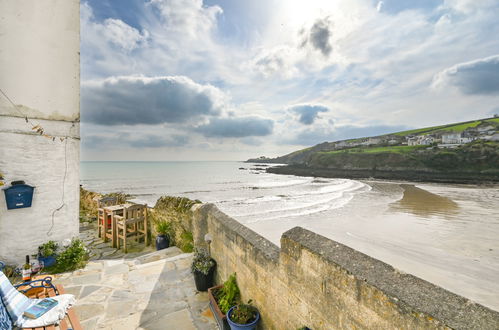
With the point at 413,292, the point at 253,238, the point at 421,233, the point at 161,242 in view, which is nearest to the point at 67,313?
the point at 253,238

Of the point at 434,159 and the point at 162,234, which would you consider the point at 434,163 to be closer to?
the point at 434,159

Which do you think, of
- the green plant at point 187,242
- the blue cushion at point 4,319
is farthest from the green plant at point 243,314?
the green plant at point 187,242

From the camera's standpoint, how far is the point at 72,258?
5.70 m

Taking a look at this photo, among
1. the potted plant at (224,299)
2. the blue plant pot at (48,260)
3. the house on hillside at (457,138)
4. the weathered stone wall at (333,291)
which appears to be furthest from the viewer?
the house on hillside at (457,138)

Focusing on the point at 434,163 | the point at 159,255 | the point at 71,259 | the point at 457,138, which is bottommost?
the point at 159,255

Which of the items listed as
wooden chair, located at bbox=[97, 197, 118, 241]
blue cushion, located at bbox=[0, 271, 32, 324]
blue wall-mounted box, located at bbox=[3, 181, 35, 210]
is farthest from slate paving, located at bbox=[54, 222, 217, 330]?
wooden chair, located at bbox=[97, 197, 118, 241]

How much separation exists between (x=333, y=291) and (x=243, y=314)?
1839 mm

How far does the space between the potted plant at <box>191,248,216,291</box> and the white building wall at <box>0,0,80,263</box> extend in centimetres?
399

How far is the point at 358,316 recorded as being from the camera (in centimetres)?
184

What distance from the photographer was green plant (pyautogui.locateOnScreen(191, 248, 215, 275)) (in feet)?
15.3

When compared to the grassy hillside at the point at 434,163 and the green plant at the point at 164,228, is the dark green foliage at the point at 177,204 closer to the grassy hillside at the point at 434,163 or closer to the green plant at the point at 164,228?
the green plant at the point at 164,228

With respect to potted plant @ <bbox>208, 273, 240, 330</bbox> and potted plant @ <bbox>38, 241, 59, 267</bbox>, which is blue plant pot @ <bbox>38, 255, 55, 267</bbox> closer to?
potted plant @ <bbox>38, 241, 59, 267</bbox>

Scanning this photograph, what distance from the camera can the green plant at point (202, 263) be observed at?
184 inches

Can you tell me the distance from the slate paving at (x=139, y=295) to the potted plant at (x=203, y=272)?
0.19 meters
